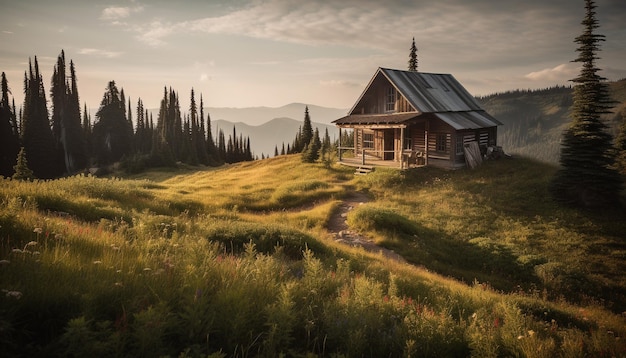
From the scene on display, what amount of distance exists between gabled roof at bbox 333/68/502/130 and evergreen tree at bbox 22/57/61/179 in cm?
5346

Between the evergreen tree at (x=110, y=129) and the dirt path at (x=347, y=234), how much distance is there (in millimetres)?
67753

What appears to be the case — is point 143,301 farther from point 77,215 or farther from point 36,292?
point 77,215

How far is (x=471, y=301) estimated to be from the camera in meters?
7.59

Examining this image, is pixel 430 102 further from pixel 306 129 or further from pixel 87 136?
pixel 87 136

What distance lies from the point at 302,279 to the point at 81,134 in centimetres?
7925

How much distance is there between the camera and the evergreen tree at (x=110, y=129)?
73.6 meters

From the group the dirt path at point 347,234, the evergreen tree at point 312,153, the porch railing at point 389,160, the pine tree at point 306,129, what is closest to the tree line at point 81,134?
the pine tree at point 306,129

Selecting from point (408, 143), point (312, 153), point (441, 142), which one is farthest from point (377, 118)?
point (312, 153)

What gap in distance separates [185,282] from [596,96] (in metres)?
28.3

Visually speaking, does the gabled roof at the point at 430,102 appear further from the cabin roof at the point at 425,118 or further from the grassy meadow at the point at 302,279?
the grassy meadow at the point at 302,279

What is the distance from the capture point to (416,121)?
31062 mm

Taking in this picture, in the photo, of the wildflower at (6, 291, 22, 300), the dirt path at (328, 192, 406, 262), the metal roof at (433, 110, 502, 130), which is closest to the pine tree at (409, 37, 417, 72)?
the metal roof at (433, 110, 502, 130)

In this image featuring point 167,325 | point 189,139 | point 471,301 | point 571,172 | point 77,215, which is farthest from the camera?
point 189,139

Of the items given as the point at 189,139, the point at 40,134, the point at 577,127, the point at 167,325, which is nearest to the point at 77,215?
the point at 167,325
